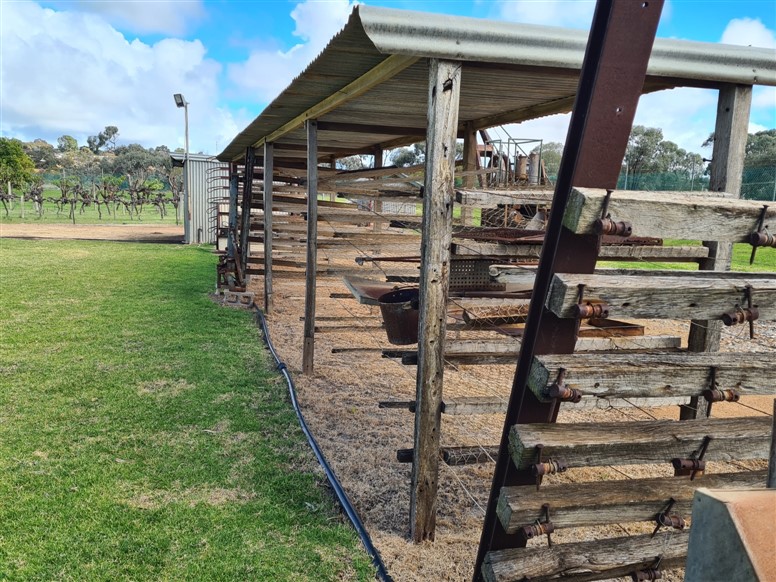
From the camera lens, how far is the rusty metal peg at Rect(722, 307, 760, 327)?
1.87 m

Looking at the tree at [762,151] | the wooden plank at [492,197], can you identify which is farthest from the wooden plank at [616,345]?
the tree at [762,151]

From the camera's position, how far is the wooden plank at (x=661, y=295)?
1783 mm

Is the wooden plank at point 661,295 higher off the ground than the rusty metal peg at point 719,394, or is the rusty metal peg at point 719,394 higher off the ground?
the wooden plank at point 661,295

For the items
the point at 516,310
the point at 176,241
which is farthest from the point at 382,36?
the point at 176,241

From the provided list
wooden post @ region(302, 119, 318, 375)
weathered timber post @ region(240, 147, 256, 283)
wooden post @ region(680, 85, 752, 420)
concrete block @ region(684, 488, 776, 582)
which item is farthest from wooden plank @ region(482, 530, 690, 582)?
weathered timber post @ region(240, 147, 256, 283)

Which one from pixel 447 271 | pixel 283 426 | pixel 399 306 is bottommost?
pixel 283 426

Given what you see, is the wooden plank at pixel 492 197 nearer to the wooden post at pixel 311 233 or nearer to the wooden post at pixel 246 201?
the wooden post at pixel 311 233

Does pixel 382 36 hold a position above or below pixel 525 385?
above

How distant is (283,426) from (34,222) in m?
29.2

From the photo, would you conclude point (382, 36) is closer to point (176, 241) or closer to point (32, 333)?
point (32, 333)

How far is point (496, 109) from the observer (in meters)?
5.20

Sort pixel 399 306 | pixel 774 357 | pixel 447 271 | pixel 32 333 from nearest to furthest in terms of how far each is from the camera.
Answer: pixel 774 357 → pixel 447 271 → pixel 399 306 → pixel 32 333

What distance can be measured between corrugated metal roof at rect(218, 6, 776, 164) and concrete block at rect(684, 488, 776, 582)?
236cm

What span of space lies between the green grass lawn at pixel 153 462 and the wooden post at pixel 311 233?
0.56m
